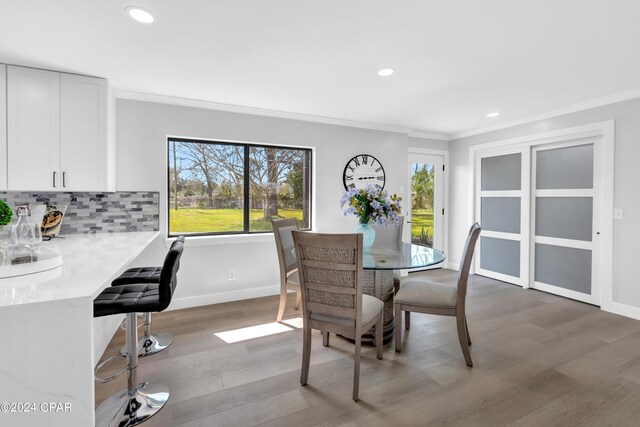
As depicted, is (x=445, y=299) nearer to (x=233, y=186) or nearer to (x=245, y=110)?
(x=233, y=186)

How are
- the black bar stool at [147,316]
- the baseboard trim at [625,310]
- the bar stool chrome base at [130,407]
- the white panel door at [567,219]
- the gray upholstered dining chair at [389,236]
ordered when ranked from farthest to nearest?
the white panel door at [567,219], the gray upholstered dining chair at [389,236], the baseboard trim at [625,310], the black bar stool at [147,316], the bar stool chrome base at [130,407]

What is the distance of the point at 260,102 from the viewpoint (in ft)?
11.3

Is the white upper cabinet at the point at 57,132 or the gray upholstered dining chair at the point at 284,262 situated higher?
the white upper cabinet at the point at 57,132

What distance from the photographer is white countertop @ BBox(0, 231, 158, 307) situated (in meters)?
1.18

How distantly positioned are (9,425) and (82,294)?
1.66ft

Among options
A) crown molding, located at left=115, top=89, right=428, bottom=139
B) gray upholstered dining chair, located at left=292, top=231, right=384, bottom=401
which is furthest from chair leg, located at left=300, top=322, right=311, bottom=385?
crown molding, located at left=115, top=89, right=428, bottom=139

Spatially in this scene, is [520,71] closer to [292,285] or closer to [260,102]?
[260,102]

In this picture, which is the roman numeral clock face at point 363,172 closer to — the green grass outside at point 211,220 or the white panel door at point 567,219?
the green grass outside at point 211,220

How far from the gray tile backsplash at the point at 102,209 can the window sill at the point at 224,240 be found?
0.35 m

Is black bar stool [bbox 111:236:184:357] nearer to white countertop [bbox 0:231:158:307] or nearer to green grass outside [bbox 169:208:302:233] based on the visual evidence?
white countertop [bbox 0:231:158:307]

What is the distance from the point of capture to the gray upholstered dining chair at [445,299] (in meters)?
2.26

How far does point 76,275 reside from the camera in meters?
1.47

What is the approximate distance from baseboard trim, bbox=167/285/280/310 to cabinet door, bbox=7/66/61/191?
1.61m
